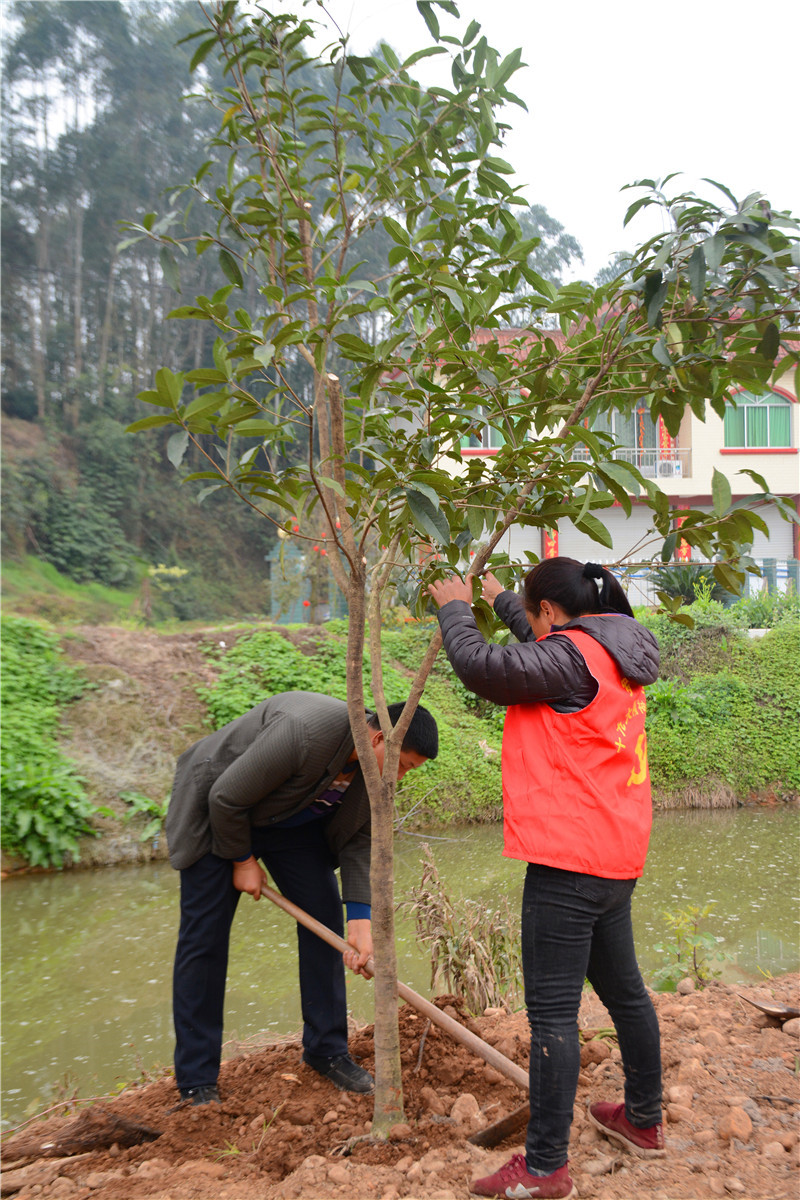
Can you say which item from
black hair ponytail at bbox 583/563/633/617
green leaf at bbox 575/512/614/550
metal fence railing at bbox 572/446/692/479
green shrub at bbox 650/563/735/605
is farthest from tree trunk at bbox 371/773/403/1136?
metal fence railing at bbox 572/446/692/479

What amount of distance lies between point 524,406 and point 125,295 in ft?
84.2

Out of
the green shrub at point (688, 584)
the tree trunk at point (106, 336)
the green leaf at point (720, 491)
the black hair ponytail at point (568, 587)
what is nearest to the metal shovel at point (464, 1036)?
the black hair ponytail at point (568, 587)

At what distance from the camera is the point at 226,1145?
2.21 m

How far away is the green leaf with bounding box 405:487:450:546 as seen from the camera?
1.54 metres

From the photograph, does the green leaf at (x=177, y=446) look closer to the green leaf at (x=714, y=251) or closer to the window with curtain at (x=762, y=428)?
the green leaf at (x=714, y=251)

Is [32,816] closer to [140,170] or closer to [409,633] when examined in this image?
[409,633]

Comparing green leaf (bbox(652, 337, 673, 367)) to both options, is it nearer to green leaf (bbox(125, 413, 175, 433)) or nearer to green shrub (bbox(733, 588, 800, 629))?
green leaf (bbox(125, 413, 175, 433))

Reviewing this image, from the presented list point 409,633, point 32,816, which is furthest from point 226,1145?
point 409,633

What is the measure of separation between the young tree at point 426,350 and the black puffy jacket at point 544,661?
188mm

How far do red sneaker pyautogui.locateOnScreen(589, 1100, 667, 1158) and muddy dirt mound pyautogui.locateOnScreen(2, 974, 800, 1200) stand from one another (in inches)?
1.1

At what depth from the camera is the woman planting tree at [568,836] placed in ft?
5.52

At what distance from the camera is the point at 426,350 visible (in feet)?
6.37

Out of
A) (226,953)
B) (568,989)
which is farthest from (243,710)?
(568,989)

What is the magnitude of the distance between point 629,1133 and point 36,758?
581cm
